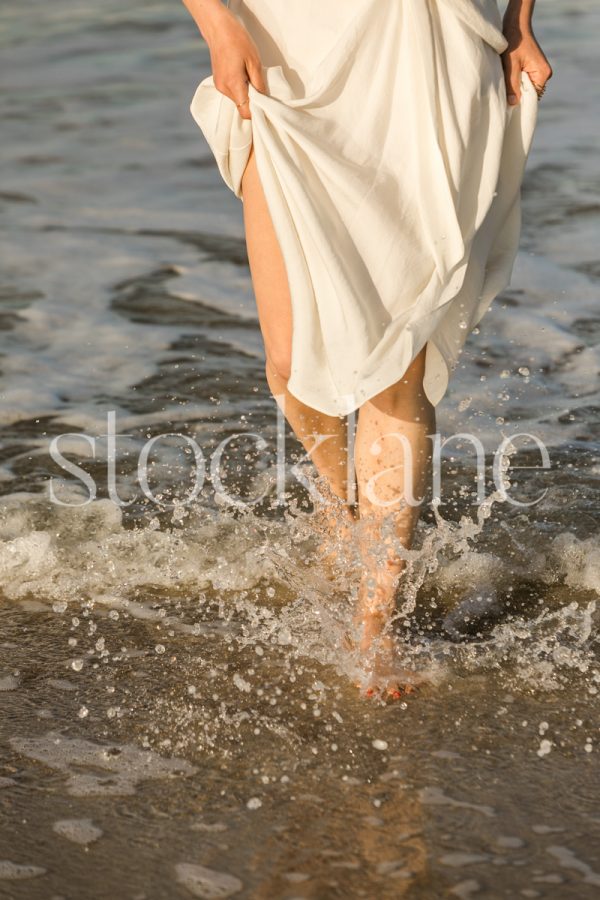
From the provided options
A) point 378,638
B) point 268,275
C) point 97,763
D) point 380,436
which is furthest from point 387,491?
point 97,763

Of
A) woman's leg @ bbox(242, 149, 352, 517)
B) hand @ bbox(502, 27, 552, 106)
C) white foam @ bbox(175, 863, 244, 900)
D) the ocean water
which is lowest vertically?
the ocean water

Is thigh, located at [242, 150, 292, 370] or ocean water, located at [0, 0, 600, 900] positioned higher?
thigh, located at [242, 150, 292, 370]

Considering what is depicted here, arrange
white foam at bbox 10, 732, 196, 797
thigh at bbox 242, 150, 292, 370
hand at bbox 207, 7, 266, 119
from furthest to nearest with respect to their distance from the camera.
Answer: thigh at bbox 242, 150, 292, 370 → hand at bbox 207, 7, 266, 119 → white foam at bbox 10, 732, 196, 797

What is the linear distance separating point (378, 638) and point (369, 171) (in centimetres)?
102

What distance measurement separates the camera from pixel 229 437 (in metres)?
4.50

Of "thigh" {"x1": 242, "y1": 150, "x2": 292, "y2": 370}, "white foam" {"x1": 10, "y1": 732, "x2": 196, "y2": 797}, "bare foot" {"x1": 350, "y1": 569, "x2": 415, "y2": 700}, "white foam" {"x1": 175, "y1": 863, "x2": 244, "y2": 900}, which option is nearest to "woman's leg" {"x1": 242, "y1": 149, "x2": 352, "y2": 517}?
"thigh" {"x1": 242, "y1": 150, "x2": 292, "y2": 370}

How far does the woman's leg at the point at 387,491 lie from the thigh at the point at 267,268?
246mm

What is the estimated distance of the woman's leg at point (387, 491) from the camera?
285 cm

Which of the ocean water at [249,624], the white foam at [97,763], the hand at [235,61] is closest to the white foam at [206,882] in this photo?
the ocean water at [249,624]

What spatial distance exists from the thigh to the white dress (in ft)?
0.42

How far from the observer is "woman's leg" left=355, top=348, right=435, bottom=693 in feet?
9.36

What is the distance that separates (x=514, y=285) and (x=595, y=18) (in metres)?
8.69

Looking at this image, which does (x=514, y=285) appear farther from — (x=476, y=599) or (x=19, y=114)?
(x=19, y=114)

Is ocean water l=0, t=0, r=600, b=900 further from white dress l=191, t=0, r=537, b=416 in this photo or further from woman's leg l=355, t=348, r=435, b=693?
white dress l=191, t=0, r=537, b=416
